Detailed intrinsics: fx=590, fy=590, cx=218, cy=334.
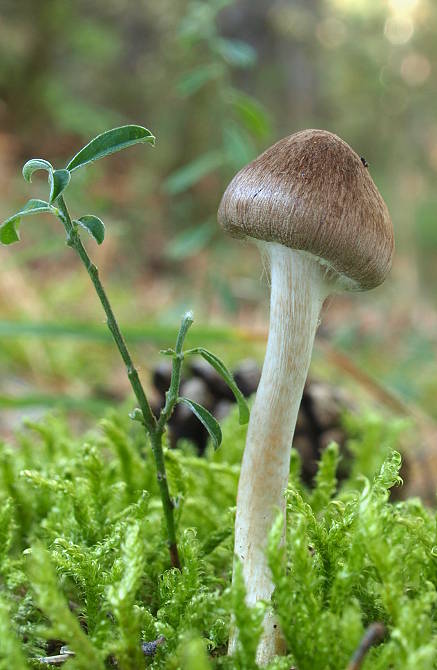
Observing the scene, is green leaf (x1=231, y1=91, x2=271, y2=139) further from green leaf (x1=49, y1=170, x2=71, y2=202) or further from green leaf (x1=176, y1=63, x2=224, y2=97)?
green leaf (x1=49, y1=170, x2=71, y2=202)

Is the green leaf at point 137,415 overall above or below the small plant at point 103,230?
below

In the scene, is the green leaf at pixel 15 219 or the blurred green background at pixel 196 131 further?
the blurred green background at pixel 196 131

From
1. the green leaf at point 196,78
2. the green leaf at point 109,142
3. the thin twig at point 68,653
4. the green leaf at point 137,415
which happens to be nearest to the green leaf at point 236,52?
the green leaf at point 196,78

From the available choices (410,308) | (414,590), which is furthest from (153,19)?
(414,590)

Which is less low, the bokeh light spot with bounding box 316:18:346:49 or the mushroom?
the bokeh light spot with bounding box 316:18:346:49

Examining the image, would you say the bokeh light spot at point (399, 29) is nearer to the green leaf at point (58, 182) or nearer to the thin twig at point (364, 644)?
the green leaf at point (58, 182)

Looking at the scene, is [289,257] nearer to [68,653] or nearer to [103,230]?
[103,230]

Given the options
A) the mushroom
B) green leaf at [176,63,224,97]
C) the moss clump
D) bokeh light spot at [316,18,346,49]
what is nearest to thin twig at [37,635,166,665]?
the moss clump
